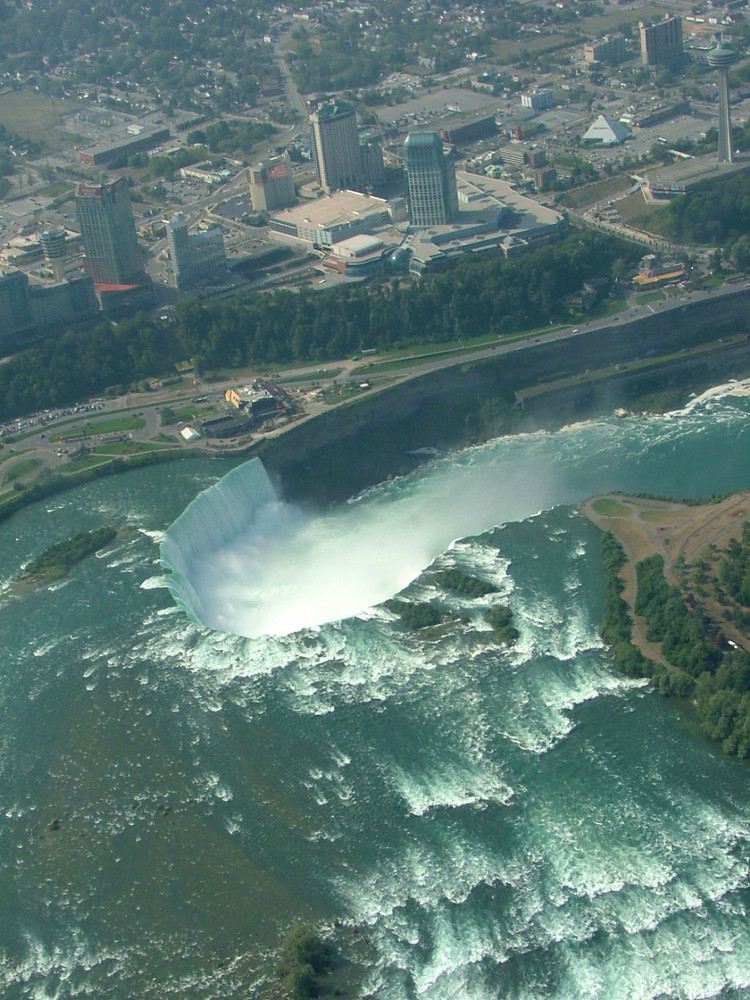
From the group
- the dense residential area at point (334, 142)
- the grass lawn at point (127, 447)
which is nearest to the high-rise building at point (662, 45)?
the dense residential area at point (334, 142)

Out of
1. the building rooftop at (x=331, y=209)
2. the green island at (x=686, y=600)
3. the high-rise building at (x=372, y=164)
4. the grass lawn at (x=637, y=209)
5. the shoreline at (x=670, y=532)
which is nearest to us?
the green island at (x=686, y=600)

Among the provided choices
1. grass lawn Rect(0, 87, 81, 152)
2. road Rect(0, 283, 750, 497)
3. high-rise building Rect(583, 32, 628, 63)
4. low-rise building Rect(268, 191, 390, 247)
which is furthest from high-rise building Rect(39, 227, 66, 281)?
high-rise building Rect(583, 32, 628, 63)

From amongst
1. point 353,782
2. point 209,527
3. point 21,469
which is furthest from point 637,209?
point 353,782

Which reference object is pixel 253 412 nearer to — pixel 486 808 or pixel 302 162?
pixel 486 808

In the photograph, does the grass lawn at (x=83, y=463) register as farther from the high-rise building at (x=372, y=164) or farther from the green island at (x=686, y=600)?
the high-rise building at (x=372, y=164)

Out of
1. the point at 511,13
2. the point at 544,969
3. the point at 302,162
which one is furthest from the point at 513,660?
the point at 511,13

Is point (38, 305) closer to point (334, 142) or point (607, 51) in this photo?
point (334, 142)

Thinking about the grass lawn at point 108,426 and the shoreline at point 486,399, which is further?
the grass lawn at point 108,426
